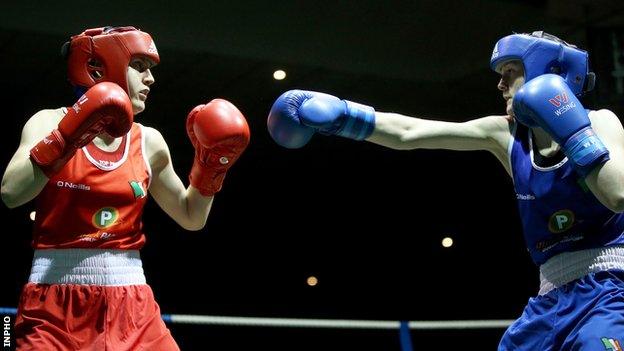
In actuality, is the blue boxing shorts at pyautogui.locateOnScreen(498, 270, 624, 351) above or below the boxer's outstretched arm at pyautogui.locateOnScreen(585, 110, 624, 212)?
below

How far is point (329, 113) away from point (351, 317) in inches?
247

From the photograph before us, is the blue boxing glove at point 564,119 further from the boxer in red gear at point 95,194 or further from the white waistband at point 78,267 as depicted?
the white waistband at point 78,267

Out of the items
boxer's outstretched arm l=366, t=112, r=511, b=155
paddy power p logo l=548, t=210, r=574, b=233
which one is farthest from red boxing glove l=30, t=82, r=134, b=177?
paddy power p logo l=548, t=210, r=574, b=233

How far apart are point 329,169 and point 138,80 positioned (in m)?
6.14

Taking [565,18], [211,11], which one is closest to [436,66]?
[565,18]

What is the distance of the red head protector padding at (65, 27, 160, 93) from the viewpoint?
235 cm

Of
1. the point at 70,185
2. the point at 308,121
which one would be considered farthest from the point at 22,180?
the point at 308,121

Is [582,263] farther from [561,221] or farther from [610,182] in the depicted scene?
[610,182]

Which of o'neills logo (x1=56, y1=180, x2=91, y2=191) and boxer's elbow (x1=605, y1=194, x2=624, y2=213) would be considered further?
o'neills logo (x1=56, y1=180, x2=91, y2=191)

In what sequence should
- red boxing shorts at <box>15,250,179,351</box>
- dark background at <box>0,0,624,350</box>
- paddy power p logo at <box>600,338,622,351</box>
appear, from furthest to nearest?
1. dark background at <box>0,0,624,350</box>
2. red boxing shorts at <box>15,250,179,351</box>
3. paddy power p logo at <box>600,338,622,351</box>

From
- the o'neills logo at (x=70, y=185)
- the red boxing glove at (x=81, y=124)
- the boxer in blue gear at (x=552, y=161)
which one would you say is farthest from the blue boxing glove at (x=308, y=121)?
the o'neills logo at (x=70, y=185)

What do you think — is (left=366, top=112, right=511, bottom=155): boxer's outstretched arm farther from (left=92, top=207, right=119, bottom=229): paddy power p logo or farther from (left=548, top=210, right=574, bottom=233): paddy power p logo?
(left=92, top=207, right=119, bottom=229): paddy power p logo

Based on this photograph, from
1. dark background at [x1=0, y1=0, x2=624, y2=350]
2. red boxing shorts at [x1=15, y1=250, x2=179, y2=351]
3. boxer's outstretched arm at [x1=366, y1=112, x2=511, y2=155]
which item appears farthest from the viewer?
dark background at [x1=0, y1=0, x2=624, y2=350]

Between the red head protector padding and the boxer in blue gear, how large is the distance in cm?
44
